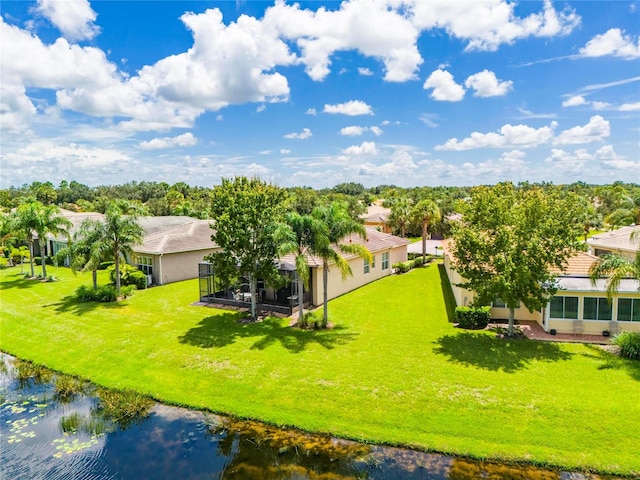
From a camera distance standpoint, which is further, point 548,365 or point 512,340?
point 512,340

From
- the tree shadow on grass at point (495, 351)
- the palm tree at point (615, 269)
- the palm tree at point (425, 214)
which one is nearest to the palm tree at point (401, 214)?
the palm tree at point (425, 214)

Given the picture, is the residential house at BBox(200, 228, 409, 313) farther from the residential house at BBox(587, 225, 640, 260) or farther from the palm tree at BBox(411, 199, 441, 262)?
the residential house at BBox(587, 225, 640, 260)

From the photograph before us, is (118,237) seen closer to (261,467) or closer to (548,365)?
(261,467)

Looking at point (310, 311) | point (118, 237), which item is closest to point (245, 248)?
point (310, 311)

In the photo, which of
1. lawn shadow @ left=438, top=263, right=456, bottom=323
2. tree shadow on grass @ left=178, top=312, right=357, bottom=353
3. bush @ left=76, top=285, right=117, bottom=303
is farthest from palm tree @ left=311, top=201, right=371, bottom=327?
bush @ left=76, top=285, right=117, bottom=303

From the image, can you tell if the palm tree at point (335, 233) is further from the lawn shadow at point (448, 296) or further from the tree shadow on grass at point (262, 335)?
the lawn shadow at point (448, 296)

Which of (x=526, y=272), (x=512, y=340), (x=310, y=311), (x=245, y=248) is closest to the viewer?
(x=526, y=272)

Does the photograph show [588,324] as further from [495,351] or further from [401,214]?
[401,214]
